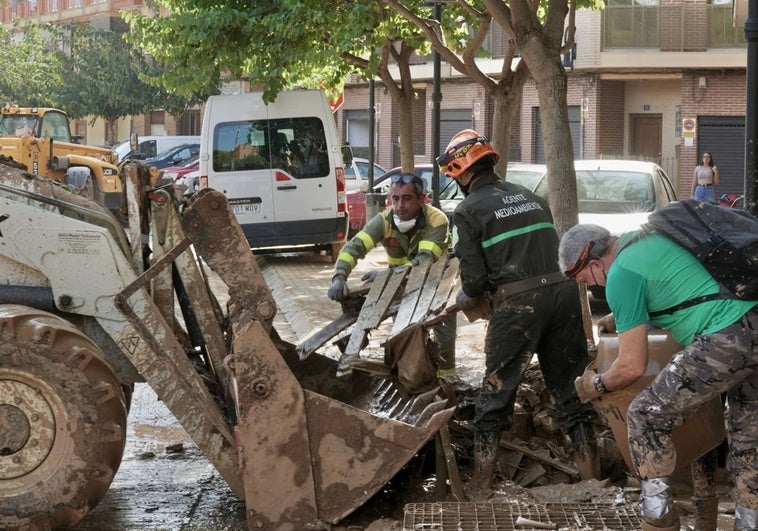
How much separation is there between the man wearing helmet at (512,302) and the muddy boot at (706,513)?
907 millimetres

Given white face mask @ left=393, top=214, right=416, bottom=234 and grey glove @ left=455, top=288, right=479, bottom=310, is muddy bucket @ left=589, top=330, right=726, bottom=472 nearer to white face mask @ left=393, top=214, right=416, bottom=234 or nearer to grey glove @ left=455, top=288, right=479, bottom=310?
grey glove @ left=455, top=288, right=479, bottom=310

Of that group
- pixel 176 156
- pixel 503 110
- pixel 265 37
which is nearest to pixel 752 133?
pixel 503 110

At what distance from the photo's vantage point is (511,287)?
630 cm

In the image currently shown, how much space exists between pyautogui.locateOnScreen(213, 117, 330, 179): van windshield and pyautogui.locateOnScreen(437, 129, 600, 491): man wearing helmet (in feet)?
37.5

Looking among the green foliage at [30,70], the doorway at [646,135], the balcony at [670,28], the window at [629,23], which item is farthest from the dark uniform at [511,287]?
the green foliage at [30,70]

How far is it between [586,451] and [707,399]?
1.55 metres

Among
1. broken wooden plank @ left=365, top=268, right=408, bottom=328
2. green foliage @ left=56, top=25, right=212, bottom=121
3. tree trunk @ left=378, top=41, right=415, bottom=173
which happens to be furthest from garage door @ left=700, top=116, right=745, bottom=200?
broken wooden plank @ left=365, top=268, right=408, bottom=328

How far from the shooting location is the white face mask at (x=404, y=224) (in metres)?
8.01

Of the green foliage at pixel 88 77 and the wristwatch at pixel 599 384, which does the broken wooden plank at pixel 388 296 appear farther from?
the green foliage at pixel 88 77

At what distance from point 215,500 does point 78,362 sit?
49.5 inches

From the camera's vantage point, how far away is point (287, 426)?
554cm

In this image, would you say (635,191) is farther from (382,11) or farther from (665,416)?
(665,416)

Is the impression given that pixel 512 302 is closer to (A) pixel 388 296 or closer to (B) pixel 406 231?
(A) pixel 388 296

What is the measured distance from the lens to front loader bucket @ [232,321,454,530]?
18.1 feet
